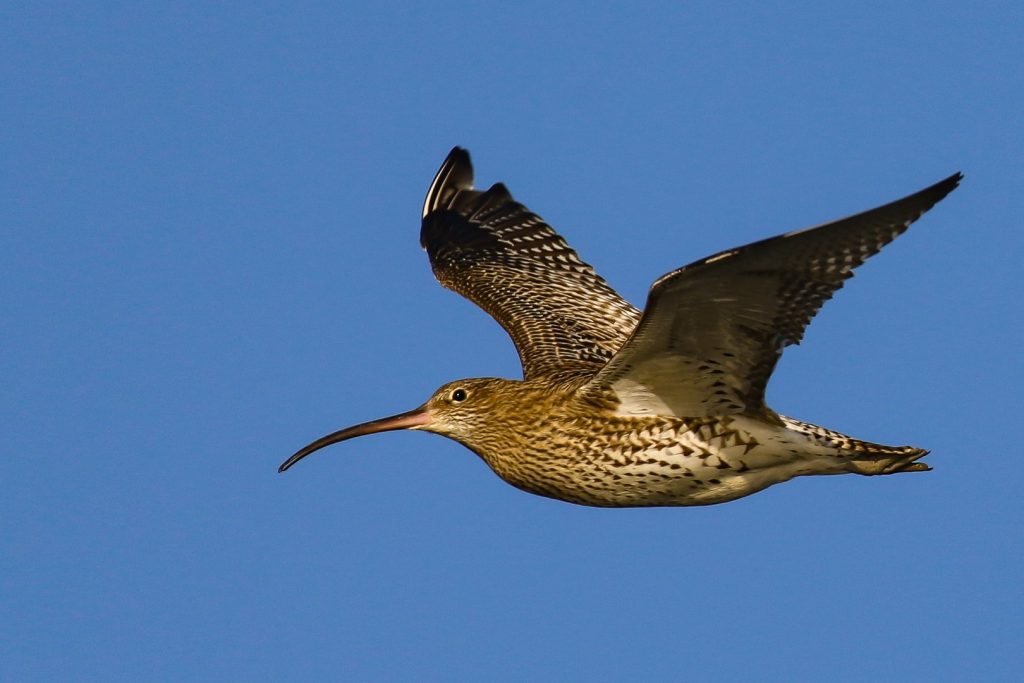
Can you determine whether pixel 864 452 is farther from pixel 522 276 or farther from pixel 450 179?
pixel 450 179

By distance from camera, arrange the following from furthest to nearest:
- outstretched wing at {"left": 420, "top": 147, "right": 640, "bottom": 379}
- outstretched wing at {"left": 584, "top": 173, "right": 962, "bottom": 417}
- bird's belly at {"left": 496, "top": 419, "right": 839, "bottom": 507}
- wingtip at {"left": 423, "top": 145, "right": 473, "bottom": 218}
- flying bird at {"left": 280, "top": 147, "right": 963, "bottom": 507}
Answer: wingtip at {"left": 423, "top": 145, "right": 473, "bottom": 218} → outstretched wing at {"left": 420, "top": 147, "right": 640, "bottom": 379} → bird's belly at {"left": 496, "top": 419, "right": 839, "bottom": 507} → flying bird at {"left": 280, "top": 147, "right": 963, "bottom": 507} → outstretched wing at {"left": 584, "top": 173, "right": 962, "bottom": 417}

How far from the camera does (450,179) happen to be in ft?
55.6

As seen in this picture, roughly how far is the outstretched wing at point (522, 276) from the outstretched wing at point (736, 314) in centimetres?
165

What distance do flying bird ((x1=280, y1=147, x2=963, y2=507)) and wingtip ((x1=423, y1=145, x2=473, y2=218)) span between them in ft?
9.87

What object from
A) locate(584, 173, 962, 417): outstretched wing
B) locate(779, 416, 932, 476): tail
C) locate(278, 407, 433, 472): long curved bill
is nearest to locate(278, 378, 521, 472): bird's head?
locate(278, 407, 433, 472): long curved bill

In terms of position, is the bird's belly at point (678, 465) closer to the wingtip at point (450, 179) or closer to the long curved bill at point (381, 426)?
the long curved bill at point (381, 426)

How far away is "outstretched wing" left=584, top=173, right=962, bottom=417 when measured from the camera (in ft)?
32.4

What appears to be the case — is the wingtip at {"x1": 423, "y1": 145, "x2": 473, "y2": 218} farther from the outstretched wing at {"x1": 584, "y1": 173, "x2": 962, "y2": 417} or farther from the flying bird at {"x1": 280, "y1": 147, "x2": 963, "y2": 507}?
the outstretched wing at {"x1": 584, "y1": 173, "x2": 962, "y2": 417}

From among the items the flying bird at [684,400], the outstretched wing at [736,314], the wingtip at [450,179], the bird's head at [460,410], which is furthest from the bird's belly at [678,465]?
the wingtip at [450,179]

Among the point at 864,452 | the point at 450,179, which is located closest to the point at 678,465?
the point at 864,452

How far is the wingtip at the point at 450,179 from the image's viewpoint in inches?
→ 663

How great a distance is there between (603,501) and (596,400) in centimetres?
→ 78

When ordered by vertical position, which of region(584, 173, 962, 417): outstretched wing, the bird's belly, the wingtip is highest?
the wingtip

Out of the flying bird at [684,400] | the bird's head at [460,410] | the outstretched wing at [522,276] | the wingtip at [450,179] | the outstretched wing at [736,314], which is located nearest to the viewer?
the outstretched wing at [736,314]
